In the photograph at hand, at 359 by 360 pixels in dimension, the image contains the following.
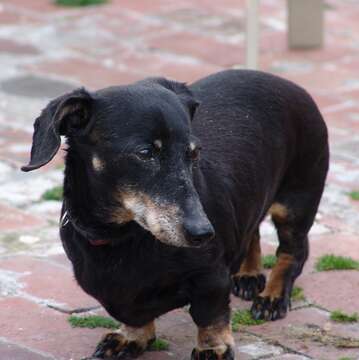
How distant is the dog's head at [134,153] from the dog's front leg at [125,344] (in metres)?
0.66

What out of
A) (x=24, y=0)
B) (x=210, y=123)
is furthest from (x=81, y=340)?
(x=24, y=0)

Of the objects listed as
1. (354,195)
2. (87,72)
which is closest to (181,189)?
(354,195)

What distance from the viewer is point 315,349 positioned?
4.26 meters

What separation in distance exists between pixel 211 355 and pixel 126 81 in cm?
485

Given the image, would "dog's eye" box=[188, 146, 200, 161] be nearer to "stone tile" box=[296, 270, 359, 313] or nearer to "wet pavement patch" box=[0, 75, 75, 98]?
"stone tile" box=[296, 270, 359, 313]

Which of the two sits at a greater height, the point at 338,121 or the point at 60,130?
the point at 60,130

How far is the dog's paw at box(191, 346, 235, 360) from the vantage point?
13.3ft

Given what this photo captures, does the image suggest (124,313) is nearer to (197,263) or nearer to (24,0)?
(197,263)

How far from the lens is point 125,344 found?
167 inches

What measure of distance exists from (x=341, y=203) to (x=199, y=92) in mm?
1953

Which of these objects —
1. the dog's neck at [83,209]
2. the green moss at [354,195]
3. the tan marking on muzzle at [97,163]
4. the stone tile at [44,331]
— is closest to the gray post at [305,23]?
the green moss at [354,195]

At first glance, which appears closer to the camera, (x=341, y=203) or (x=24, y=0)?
(x=341, y=203)

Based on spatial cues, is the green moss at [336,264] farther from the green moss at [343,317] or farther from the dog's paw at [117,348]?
the dog's paw at [117,348]

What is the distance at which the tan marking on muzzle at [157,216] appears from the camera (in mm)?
3461
